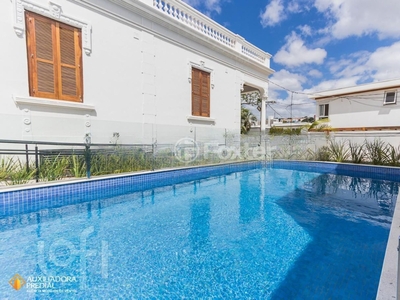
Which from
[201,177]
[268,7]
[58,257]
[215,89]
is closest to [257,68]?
[268,7]

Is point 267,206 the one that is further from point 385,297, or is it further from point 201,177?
point 201,177

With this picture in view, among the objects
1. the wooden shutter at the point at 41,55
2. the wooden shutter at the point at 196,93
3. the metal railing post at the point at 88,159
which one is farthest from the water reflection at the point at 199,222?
the wooden shutter at the point at 196,93

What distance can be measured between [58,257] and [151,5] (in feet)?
26.5

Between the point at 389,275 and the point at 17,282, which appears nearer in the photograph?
the point at 389,275

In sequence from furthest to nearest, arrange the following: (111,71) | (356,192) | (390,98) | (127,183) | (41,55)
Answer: (390,98), (111,71), (127,183), (356,192), (41,55)

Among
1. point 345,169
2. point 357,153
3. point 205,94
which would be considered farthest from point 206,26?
point 357,153

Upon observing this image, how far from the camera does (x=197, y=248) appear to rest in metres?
2.90

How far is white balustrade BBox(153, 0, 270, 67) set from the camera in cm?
834

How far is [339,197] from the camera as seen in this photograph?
536cm

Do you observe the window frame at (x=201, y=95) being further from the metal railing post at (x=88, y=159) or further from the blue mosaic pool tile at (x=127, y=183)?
the metal railing post at (x=88, y=159)

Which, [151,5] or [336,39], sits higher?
[336,39]

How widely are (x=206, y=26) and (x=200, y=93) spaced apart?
307cm

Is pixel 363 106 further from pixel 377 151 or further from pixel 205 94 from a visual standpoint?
pixel 205 94

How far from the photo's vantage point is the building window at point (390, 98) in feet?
45.9
